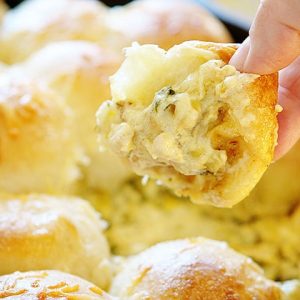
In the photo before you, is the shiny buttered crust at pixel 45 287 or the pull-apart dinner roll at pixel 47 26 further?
the pull-apart dinner roll at pixel 47 26

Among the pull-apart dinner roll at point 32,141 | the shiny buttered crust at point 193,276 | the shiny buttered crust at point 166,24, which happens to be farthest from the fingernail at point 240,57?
the shiny buttered crust at point 166,24

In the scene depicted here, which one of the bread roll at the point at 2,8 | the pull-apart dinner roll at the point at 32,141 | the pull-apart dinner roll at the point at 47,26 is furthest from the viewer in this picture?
the bread roll at the point at 2,8

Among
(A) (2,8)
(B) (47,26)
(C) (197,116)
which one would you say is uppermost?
(C) (197,116)

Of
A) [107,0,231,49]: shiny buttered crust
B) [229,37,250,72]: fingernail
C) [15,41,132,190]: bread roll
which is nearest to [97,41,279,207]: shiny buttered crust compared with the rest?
[229,37,250,72]: fingernail

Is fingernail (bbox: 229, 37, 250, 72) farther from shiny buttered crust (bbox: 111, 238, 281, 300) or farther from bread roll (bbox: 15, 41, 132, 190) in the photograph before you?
bread roll (bbox: 15, 41, 132, 190)

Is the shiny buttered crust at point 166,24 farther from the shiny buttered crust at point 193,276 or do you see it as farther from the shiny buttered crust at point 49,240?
the shiny buttered crust at point 193,276

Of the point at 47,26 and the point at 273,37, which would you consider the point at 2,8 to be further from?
the point at 273,37

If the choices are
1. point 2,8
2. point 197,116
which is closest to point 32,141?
point 197,116
